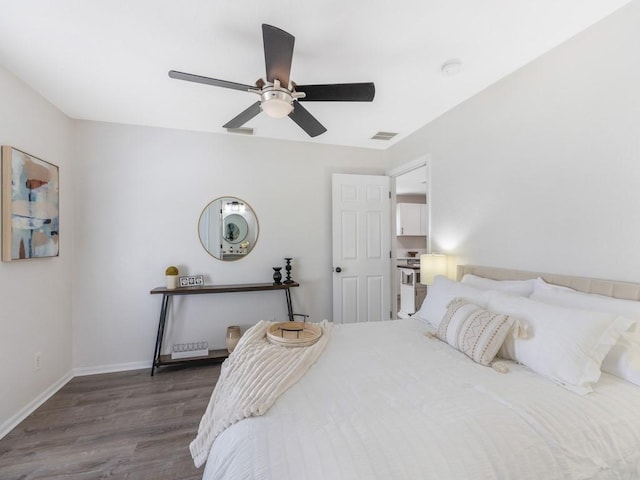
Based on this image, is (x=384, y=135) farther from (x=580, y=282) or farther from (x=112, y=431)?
(x=112, y=431)

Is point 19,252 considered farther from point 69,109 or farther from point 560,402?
point 560,402

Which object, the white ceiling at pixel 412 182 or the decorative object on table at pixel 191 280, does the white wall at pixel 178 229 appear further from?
the white ceiling at pixel 412 182

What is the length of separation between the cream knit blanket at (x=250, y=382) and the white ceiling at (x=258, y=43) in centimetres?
180

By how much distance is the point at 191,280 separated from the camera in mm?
3234

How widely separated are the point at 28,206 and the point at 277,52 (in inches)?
88.4

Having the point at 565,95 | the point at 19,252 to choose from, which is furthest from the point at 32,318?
the point at 565,95

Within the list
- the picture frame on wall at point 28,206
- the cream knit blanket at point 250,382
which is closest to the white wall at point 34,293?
the picture frame on wall at point 28,206

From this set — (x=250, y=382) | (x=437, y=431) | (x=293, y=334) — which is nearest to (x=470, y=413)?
(x=437, y=431)

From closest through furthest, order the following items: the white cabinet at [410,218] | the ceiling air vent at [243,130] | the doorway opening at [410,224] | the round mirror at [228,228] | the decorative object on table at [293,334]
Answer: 1. the decorative object on table at [293,334]
2. the ceiling air vent at [243,130]
3. the round mirror at [228,228]
4. the doorway opening at [410,224]
5. the white cabinet at [410,218]

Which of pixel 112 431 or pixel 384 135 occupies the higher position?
pixel 384 135

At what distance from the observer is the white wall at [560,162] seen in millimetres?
1571

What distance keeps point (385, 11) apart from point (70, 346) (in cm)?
386

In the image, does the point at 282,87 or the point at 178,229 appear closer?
the point at 282,87

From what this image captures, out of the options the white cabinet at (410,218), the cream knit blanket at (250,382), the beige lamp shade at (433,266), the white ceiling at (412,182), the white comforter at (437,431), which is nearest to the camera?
the white comforter at (437,431)
